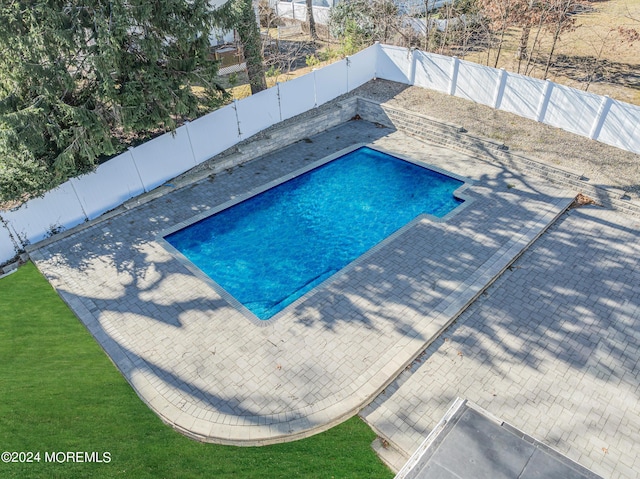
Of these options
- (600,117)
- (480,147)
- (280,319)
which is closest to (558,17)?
(600,117)

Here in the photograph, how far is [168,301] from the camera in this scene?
1092cm

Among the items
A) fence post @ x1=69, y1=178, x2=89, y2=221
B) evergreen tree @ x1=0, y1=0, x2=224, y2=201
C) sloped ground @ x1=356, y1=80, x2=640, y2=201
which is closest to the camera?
evergreen tree @ x1=0, y1=0, x2=224, y2=201

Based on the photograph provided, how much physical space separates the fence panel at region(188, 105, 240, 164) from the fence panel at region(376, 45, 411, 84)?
894cm

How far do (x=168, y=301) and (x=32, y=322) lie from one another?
3.10 meters

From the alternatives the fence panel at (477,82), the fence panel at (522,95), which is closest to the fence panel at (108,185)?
the fence panel at (477,82)

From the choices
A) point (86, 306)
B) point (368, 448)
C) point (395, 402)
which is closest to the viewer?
point (368, 448)

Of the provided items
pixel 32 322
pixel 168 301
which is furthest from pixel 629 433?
pixel 32 322

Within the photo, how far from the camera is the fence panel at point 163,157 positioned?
1445 cm

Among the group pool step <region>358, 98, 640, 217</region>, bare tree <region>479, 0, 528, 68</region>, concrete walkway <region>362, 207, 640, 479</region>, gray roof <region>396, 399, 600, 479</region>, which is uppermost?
bare tree <region>479, 0, 528, 68</region>

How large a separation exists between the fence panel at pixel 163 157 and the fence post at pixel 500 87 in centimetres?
1267

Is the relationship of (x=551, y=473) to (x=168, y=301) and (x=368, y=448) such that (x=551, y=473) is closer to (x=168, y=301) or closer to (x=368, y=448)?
(x=368, y=448)

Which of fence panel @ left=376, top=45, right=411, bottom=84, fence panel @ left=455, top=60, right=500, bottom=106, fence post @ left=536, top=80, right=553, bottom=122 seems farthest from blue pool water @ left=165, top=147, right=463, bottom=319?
fence panel @ left=376, top=45, right=411, bottom=84

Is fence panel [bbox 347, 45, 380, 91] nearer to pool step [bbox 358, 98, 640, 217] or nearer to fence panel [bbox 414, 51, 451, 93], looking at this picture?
pool step [bbox 358, 98, 640, 217]

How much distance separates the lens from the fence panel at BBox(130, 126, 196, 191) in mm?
14453
